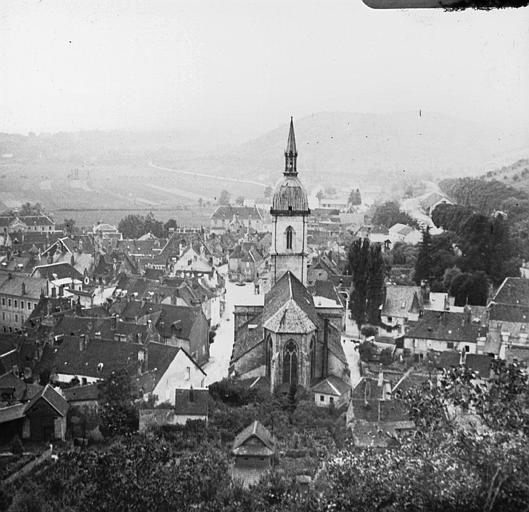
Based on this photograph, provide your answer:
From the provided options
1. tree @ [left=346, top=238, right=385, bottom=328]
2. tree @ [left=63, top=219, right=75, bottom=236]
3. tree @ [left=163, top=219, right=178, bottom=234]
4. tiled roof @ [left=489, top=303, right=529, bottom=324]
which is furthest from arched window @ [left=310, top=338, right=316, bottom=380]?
tree @ [left=163, top=219, right=178, bottom=234]

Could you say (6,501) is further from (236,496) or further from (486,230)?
(486,230)

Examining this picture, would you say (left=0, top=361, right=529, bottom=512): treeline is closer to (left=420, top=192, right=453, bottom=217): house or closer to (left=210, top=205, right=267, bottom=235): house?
(left=210, top=205, right=267, bottom=235): house

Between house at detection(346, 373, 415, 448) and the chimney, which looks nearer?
house at detection(346, 373, 415, 448)

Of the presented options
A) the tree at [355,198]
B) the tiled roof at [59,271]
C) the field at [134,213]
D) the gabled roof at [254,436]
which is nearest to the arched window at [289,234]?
the field at [134,213]

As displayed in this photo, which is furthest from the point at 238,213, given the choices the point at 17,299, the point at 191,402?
the point at 191,402

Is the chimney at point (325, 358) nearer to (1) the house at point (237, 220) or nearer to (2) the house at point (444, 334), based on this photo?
(2) the house at point (444, 334)

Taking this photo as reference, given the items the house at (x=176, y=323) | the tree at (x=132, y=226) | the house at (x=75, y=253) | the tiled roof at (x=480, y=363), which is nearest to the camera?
the tiled roof at (x=480, y=363)

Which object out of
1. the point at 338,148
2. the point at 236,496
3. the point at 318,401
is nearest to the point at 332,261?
the point at 338,148
